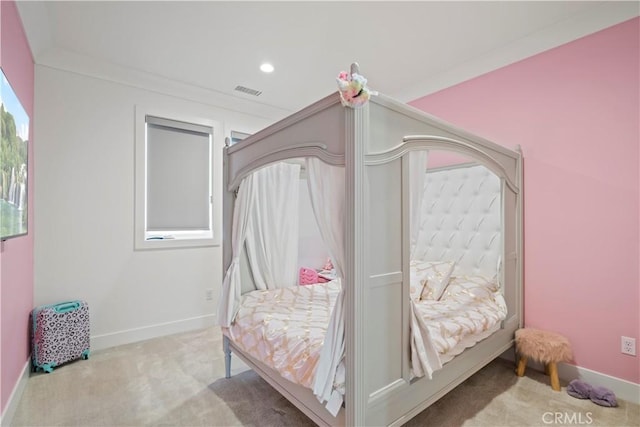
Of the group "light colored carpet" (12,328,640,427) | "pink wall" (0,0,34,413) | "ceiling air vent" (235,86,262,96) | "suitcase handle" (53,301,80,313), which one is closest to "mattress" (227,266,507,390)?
"light colored carpet" (12,328,640,427)

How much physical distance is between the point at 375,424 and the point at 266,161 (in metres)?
1.56

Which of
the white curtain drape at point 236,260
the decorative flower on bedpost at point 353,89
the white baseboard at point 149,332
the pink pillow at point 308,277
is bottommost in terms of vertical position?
the white baseboard at point 149,332

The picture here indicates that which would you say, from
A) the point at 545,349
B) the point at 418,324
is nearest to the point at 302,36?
the point at 418,324

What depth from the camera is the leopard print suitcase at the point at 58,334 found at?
2469 mm

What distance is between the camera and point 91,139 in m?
2.94

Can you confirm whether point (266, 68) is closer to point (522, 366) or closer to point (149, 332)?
point (149, 332)

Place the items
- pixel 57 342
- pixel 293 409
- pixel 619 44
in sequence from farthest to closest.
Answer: pixel 57 342, pixel 619 44, pixel 293 409

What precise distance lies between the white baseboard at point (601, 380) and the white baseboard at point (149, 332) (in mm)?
3229

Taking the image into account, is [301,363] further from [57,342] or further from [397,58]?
[397,58]

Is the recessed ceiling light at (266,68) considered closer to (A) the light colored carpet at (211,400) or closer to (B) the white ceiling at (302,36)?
(B) the white ceiling at (302,36)

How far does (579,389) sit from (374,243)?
6.54ft

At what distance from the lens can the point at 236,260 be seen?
2428 mm

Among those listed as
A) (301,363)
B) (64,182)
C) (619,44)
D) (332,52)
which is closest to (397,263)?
(301,363)

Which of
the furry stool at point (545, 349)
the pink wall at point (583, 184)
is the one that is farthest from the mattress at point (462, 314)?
the pink wall at point (583, 184)
